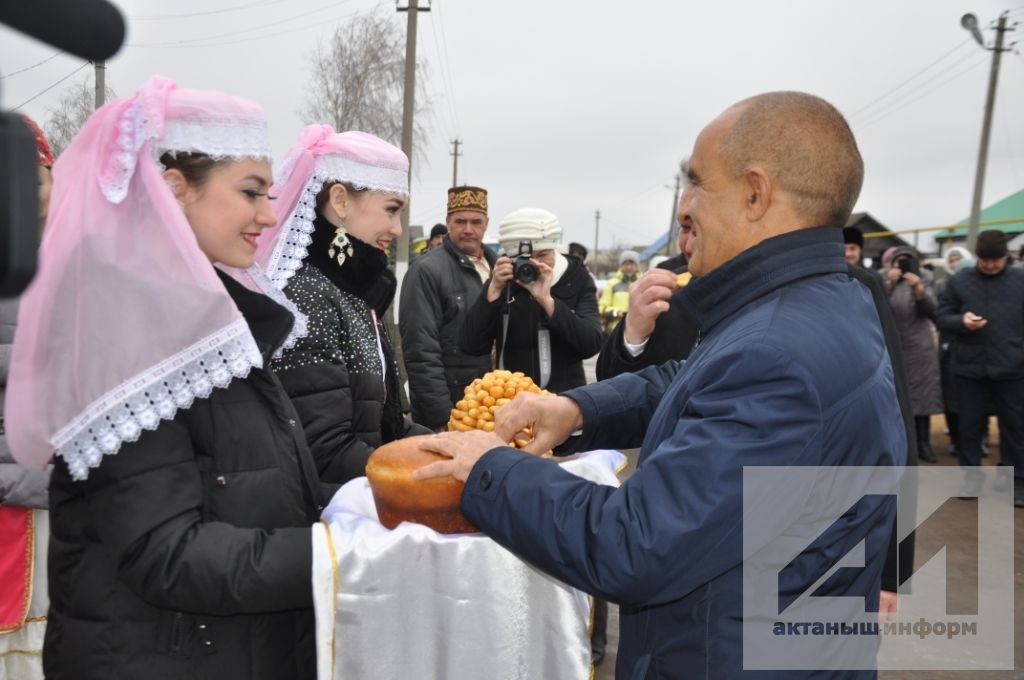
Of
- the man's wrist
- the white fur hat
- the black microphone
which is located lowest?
the black microphone

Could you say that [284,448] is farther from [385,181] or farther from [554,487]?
[385,181]

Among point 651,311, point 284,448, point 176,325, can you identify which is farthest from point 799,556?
point 651,311

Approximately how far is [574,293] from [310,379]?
2494mm

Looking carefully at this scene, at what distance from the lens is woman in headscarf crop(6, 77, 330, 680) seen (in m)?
1.47

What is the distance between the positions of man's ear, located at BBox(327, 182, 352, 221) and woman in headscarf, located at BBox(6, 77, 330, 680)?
83 centimetres

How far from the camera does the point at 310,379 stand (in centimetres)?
219

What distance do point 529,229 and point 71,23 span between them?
12.3 ft

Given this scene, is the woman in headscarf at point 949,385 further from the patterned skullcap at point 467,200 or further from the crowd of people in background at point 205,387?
the crowd of people in background at point 205,387

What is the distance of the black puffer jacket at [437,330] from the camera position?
4.50 metres

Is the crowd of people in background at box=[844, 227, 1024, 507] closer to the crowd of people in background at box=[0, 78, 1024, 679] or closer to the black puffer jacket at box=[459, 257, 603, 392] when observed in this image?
the black puffer jacket at box=[459, 257, 603, 392]

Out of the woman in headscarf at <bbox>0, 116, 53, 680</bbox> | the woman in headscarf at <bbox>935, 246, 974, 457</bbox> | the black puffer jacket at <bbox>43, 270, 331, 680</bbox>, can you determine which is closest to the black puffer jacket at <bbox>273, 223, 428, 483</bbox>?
the black puffer jacket at <bbox>43, 270, 331, 680</bbox>

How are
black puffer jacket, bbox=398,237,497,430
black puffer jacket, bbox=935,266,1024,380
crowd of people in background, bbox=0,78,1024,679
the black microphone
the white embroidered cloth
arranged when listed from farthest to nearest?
black puffer jacket, bbox=935,266,1024,380
black puffer jacket, bbox=398,237,497,430
the white embroidered cloth
crowd of people in background, bbox=0,78,1024,679
the black microphone

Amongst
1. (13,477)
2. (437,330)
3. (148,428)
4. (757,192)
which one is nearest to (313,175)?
(148,428)

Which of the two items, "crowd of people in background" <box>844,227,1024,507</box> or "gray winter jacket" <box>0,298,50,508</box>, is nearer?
"gray winter jacket" <box>0,298,50,508</box>
